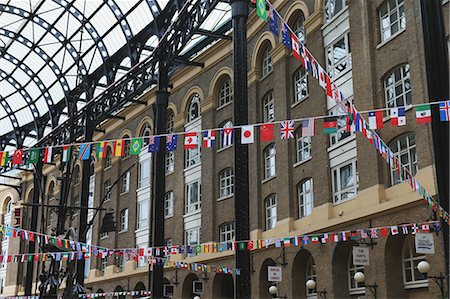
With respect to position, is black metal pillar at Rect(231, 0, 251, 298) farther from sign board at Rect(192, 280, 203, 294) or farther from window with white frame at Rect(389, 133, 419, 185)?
sign board at Rect(192, 280, 203, 294)

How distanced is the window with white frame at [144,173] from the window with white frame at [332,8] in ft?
58.0

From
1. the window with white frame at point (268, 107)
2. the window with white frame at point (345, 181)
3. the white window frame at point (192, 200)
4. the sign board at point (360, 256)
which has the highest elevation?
the window with white frame at point (268, 107)

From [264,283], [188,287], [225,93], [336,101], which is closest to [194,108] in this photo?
[225,93]

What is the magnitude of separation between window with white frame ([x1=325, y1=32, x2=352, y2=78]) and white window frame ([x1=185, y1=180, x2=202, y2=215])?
1184 centimetres

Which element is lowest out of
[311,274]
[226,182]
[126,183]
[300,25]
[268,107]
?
[311,274]

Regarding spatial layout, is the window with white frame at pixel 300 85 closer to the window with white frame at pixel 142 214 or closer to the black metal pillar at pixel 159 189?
the black metal pillar at pixel 159 189

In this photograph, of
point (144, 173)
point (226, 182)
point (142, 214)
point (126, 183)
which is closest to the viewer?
point (226, 182)

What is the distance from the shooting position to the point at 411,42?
20344mm

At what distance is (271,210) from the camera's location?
28312 mm

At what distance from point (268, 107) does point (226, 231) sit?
6.74 meters

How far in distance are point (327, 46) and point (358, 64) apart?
282 cm

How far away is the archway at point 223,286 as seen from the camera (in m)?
31.6

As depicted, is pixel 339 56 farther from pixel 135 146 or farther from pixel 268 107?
pixel 135 146

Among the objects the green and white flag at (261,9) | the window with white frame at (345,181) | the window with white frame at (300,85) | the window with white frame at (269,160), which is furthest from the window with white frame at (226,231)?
the green and white flag at (261,9)
